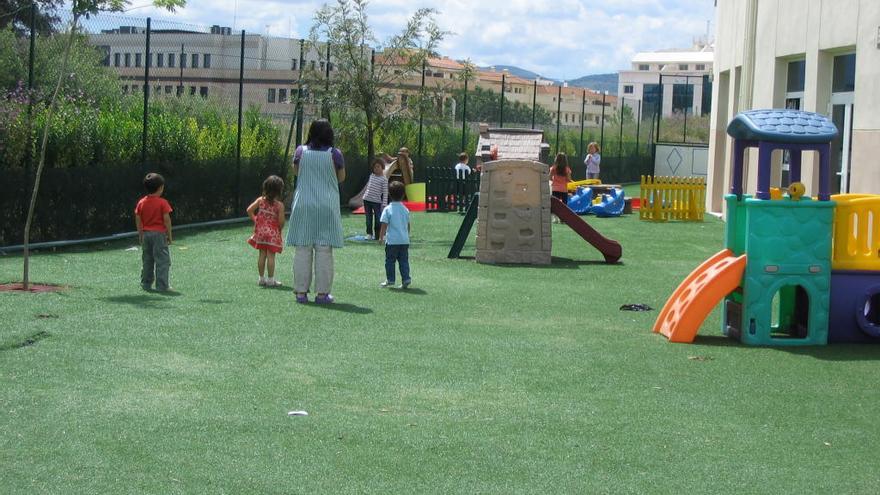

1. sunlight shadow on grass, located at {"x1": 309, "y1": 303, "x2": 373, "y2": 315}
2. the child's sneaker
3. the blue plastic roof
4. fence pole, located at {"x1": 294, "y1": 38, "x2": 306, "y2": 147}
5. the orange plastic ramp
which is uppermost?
fence pole, located at {"x1": 294, "y1": 38, "x2": 306, "y2": 147}

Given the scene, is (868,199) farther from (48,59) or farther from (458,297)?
(48,59)

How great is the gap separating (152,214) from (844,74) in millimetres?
13034

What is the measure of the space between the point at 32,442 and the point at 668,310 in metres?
6.33

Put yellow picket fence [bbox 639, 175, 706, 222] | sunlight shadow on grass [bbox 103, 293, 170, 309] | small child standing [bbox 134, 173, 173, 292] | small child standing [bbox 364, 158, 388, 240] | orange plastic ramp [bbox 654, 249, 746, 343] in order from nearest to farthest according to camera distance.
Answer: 1. orange plastic ramp [bbox 654, 249, 746, 343]
2. sunlight shadow on grass [bbox 103, 293, 170, 309]
3. small child standing [bbox 134, 173, 173, 292]
4. small child standing [bbox 364, 158, 388, 240]
5. yellow picket fence [bbox 639, 175, 706, 222]

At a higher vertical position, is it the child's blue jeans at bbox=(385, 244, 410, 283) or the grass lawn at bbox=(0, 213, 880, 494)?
the child's blue jeans at bbox=(385, 244, 410, 283)

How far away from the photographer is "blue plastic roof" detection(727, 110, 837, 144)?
430 inches

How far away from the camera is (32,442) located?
6527 millimetres

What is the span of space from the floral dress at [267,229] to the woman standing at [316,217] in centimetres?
143

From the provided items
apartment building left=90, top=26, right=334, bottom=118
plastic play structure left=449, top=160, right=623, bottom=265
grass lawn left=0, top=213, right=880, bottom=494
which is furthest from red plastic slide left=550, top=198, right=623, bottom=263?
apartment building left=90, top=26, right=334, bottom=118

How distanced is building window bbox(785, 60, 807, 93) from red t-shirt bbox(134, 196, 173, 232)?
46.6 feet

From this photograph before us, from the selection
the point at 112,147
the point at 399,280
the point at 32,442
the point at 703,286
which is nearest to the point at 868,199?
the point at 703,286

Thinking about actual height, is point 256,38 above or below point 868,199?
above

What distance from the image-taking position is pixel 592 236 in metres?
17.7

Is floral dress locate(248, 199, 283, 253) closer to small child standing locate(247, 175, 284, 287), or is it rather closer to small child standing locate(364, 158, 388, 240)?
small child standing locate(247, 175, 284, 287)
